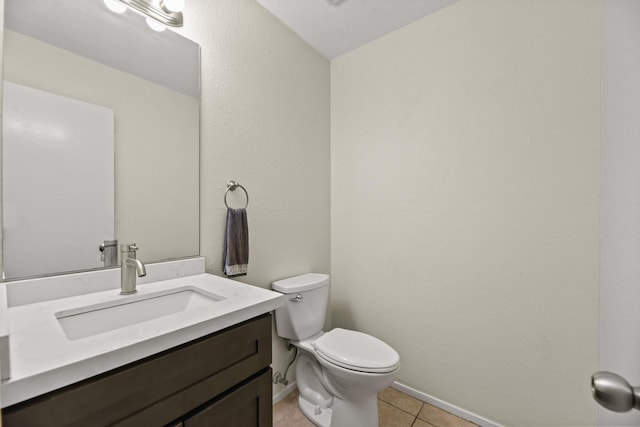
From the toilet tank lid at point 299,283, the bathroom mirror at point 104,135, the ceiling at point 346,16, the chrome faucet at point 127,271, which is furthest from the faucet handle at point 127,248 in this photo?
the ceiling at point 346,16

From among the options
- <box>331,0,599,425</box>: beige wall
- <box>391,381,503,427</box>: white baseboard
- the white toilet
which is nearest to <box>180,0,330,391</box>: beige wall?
the white toilet

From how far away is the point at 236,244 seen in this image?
1345 mm

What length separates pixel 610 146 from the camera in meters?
0.45

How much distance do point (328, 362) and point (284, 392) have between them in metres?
0.59

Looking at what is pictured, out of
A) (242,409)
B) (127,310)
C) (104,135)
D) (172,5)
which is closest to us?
(242,409)

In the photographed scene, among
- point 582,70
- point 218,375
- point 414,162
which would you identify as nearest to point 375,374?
point 218,375

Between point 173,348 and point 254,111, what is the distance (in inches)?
49.4

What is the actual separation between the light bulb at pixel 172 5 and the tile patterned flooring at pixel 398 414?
2065 millimetres

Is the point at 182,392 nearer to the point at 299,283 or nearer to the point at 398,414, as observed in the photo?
the point at 299,283

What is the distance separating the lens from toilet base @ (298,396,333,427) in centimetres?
142

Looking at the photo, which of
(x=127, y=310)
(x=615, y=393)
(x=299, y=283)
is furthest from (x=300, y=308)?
(x=615, y=393)

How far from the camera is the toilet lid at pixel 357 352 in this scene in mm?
1213

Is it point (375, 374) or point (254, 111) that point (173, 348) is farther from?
point (254, 111)

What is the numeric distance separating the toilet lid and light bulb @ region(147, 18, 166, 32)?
166cm
